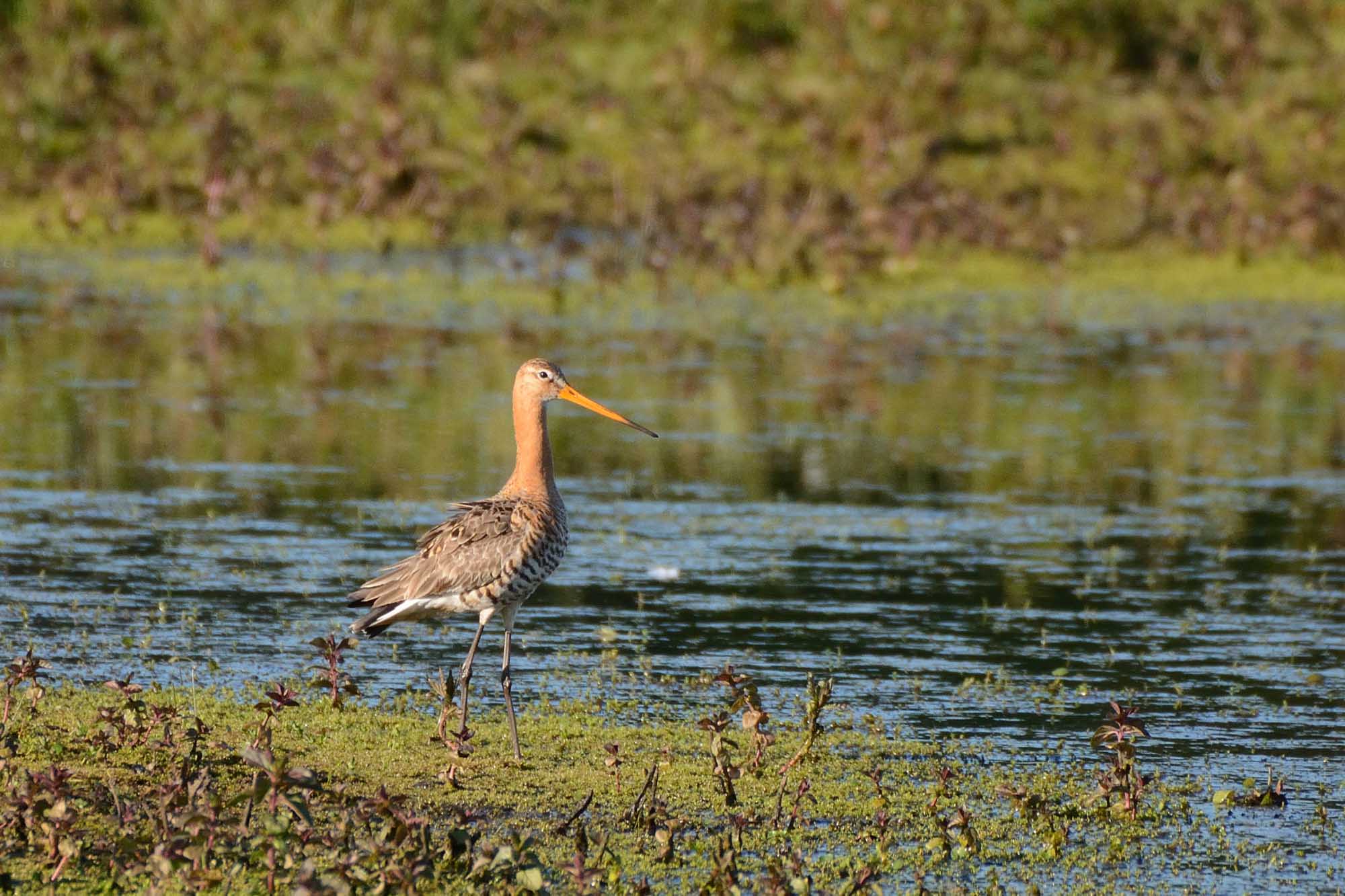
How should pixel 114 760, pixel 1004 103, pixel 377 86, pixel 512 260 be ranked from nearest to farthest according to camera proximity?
pixel 114 760
pixel 512 260
pixel 377 86
pixel 1004 103

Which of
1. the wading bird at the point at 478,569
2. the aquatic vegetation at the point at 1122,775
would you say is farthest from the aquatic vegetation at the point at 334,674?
the aquatic vegetation at the point at 1122,775

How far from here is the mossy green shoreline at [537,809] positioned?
6.89m

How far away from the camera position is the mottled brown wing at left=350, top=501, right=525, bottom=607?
9.06m

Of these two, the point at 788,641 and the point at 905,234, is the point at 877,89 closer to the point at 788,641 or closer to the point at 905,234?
the point at 905,234

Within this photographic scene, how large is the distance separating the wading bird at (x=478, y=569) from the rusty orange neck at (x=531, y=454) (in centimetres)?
2

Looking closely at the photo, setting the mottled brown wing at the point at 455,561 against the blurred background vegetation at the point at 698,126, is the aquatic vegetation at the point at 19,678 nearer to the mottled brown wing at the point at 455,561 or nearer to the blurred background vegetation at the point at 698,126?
the mottled brown wing at the point at 455,561

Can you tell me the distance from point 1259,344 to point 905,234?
16.9ft

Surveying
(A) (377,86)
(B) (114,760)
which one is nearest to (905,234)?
(A) (377,86)

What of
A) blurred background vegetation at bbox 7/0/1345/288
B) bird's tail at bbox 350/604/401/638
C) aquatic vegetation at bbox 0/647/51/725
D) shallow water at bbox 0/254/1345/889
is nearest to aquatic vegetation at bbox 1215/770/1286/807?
shallow water at bbox 0/254/1345/889

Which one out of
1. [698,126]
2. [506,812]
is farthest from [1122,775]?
[698,126]

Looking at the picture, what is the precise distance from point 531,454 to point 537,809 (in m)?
2.12

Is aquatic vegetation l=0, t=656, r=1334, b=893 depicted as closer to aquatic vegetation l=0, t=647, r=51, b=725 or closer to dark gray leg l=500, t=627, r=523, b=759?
dark gray leg l=500, t=627, r=523, b=759

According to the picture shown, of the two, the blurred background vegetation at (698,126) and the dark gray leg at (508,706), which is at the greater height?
the blurred background vegetation at (698,126)

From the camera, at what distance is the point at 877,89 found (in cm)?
3238
